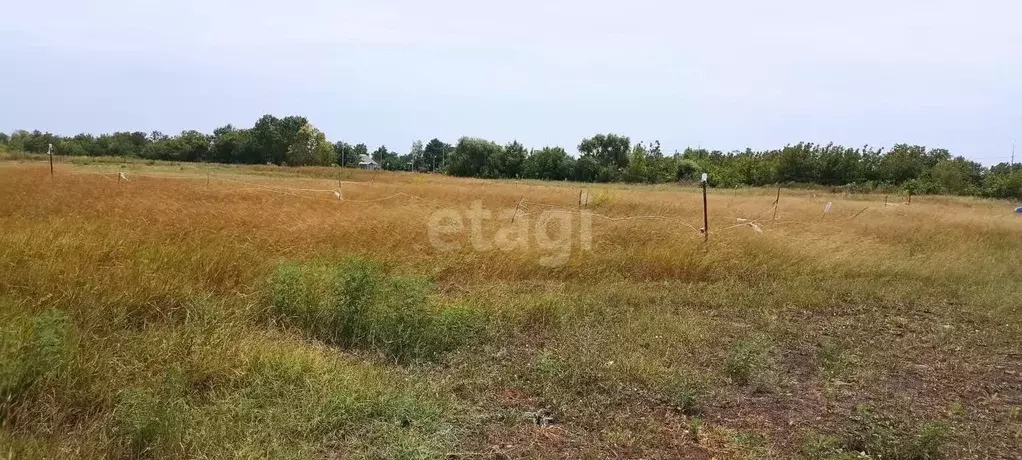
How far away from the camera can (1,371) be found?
277 centimetres

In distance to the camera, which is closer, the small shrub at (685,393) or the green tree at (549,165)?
the small shrub at (685,393)

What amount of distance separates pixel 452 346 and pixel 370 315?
724mm

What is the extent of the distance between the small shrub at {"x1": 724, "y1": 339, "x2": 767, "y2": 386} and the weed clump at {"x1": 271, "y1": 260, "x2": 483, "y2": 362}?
6.73 feet

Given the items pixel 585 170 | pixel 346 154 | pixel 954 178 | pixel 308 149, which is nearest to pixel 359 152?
pixel 346 154

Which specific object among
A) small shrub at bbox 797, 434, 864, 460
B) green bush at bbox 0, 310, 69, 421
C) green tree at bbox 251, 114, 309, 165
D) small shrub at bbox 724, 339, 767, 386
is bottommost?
small shrub at bbox 797, 434, 864, 460

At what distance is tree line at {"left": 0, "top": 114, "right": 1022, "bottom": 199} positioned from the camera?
42.2m

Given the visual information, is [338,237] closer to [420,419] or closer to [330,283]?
[330,283]

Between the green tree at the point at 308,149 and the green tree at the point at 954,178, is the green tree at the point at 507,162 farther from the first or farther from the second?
the green tree at the point at 954,178

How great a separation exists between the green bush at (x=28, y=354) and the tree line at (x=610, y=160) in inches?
1805

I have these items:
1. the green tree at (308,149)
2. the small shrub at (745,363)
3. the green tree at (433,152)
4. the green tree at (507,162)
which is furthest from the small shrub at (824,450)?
the green tree at (433,152)

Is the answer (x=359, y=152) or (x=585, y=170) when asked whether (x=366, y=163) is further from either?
(x=585, y=170)

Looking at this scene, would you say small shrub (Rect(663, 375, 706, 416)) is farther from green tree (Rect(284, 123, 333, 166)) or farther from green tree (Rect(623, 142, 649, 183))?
green tree (Rect(284, 123, 333, 166))

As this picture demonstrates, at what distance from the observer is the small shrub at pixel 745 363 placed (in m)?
4.23

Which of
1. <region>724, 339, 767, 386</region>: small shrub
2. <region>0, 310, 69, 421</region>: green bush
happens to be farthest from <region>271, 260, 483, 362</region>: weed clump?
<region>724, 339, 767, 386</region>: small shrub
